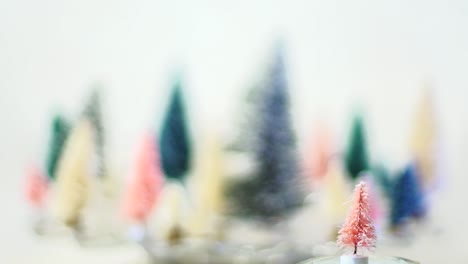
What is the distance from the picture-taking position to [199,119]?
124 centimetres

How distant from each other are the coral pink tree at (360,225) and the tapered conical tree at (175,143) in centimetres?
34

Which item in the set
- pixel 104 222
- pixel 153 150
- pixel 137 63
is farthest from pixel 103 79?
pixel 104 222

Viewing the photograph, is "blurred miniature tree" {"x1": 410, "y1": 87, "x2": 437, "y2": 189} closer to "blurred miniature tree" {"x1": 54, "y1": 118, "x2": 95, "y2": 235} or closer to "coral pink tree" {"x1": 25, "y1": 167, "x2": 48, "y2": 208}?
"blurred miniature tree" {"x1": 54, "y1": 118, "x2": 95, "y2": 235}

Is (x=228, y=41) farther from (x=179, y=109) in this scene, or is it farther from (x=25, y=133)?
(x=25, y=133)

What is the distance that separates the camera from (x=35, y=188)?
1.27 meters

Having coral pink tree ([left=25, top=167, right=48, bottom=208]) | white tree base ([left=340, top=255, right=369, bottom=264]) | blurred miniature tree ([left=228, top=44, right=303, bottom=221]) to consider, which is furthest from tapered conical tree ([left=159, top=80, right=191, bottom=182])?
white tree base ([left=340, top=255, right=369, bottom=264])

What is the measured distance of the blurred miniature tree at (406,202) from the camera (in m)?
1.20

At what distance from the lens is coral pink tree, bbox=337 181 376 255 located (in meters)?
1.08

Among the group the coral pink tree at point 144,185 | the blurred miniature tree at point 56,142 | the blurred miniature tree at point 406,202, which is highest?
the blurred miniature tree at point 56,142

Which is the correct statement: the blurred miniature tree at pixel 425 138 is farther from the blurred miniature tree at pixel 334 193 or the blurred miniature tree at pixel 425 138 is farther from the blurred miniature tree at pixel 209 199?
the blurred miniature tree at pixel 209 199

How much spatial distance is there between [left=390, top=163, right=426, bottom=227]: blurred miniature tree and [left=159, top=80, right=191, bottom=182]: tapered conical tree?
41 centimetres

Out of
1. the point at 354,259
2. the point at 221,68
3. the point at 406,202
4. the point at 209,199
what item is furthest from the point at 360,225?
the point at 221,68

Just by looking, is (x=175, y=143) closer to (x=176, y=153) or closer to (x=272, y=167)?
(x=176, y=153)

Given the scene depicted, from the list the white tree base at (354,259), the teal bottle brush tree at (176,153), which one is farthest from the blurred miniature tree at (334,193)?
the teal bottle brush tree at (176,153)
